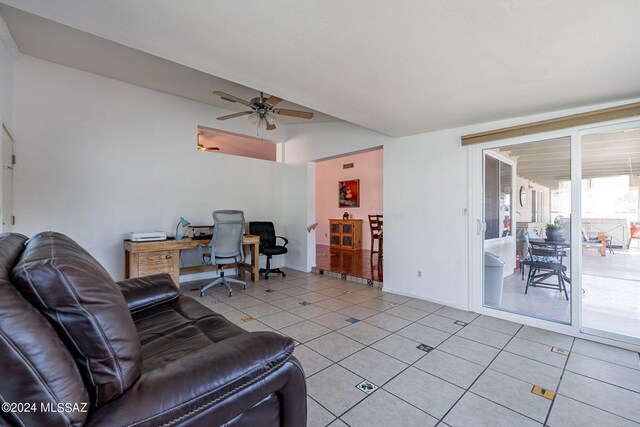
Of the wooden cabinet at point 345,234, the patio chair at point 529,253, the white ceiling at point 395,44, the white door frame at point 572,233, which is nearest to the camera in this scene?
the white ceiling at point 395,44

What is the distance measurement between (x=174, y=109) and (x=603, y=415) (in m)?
5.58

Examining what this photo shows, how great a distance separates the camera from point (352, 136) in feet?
15.3

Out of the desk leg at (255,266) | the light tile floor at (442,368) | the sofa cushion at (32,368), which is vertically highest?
the sofa cushion at (32,368)

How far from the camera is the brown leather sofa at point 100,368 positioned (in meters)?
0.72

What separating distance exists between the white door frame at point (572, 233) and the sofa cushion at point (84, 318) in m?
3.44

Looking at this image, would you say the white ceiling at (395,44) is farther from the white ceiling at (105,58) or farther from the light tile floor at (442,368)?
the light tile floor at (442,368)

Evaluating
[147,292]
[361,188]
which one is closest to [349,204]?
[361,188]

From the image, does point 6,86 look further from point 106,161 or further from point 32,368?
point 32,368

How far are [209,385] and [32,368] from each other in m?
0.46

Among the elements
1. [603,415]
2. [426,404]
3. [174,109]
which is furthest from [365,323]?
[174,109]

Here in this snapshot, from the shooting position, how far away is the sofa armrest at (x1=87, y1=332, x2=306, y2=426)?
83 cm

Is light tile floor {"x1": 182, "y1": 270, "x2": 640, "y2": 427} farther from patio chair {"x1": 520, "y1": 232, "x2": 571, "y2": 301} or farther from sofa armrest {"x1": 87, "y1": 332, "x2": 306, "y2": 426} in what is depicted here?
→ sofa armrest {"x1": 87, "y1": 332, "x2": 306, "y2": 426}

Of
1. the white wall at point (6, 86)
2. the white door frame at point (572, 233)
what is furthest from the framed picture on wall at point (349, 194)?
the white wall at point (6, 86)

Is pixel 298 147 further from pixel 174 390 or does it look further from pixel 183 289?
pixel 174 390
